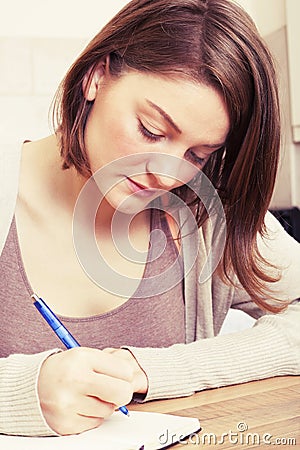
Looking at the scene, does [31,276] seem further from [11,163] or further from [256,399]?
[256,399]

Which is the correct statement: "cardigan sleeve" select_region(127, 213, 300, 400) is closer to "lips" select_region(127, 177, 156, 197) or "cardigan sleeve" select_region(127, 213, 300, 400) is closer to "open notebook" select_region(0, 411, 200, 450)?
"open notebook" select_region(0, 411, 200, 450)

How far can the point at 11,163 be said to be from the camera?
3.71 feet

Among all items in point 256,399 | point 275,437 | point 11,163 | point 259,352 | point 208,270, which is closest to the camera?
point 275,437

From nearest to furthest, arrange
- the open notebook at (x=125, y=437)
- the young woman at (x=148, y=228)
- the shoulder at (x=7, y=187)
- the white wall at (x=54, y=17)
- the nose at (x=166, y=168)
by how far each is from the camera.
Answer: the open notebook at (x=125, y=437) → the young woman at (x=148, y=228) → the nose at (x=166, y=168) → the shoulder at (x=7, y=187) → the white wall at (x=54, y=17)

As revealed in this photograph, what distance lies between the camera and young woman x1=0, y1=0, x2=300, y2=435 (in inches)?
34.8

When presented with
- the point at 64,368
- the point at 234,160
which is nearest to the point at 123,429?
the point at 64,368

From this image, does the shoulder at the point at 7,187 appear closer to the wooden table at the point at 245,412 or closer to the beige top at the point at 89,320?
the beige top at the point at 89,320

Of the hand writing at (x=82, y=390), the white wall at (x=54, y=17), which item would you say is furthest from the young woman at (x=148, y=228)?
the white wall at (x=54, y=17)

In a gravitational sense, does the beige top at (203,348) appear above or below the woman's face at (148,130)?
below

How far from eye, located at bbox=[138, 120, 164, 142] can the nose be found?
0.07 ft

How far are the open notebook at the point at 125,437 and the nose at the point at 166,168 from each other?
34cm

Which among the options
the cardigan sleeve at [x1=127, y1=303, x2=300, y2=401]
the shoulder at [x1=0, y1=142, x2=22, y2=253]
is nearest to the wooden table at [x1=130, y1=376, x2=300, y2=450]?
the cardigan sleeve at [x1=127, y1=303, x2=300, y2=401]

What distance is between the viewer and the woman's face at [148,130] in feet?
3.15

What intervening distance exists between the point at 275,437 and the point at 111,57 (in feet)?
1.86
